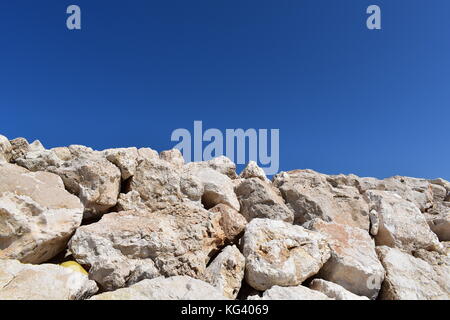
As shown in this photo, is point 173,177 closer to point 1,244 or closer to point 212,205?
point 212,205

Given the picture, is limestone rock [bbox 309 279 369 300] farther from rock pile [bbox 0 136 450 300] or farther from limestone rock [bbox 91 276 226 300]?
limestone rock [bbox 91 276 226 300]

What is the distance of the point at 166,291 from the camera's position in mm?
3748

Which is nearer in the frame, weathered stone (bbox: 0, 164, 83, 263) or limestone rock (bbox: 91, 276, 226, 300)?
limestone rock (bbox: 91, 276, 226, 300)

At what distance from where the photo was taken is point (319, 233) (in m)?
5.39

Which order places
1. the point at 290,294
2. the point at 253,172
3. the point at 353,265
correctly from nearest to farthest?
the point at 290,294 → the point at 353,265 → the point at 253,172

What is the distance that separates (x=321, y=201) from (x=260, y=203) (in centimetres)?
128

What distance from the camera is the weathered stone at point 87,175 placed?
17.1 feet

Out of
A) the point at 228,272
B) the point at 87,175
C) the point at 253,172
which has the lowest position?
the point at 228,272

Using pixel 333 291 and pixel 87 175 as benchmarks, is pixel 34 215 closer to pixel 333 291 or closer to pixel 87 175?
pixel 87 175

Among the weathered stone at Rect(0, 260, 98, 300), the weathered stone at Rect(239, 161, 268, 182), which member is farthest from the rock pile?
the weathered stone at Rect(239, 161, 268, 182)

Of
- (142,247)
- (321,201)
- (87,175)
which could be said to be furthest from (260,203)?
(87,175)

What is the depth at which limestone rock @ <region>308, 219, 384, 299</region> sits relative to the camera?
191 inches

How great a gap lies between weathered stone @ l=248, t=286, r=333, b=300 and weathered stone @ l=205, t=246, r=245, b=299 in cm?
51

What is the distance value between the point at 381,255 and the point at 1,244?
5733 millimetres
